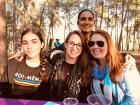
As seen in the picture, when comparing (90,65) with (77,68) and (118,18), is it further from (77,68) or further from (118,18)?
(118,18)

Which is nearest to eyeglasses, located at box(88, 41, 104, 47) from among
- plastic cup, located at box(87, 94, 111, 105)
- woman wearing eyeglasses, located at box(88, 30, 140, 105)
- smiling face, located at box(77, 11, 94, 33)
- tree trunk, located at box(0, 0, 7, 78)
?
woman wearing eyeglasses, located at box(88, 30, 140, 105)

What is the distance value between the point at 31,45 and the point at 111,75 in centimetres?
64

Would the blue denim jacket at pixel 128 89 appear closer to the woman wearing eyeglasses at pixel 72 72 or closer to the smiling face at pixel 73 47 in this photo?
the woman wearing eyeglasses at pixel 72 72

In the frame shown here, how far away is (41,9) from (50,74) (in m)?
2.78

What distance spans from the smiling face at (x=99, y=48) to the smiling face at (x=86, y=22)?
2.47 feet

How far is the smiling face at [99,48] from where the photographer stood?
6.72ft

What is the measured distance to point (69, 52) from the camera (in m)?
2.13

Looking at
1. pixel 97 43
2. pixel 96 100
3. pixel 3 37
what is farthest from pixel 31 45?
pixel 3 37

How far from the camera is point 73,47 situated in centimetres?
211

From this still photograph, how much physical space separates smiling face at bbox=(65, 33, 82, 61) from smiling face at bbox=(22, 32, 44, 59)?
0.74 ft

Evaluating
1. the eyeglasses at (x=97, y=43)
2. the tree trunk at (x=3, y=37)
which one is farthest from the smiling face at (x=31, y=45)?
the tree trunk at (x=3, y=37)

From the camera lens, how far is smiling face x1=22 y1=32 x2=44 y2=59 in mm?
2141

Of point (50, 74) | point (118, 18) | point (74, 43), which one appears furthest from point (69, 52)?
point (118, 18)

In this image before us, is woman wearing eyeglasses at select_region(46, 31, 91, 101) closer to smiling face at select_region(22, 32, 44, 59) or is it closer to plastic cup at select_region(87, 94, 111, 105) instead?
smiling face at select_region(22, 32, 44, 59)
